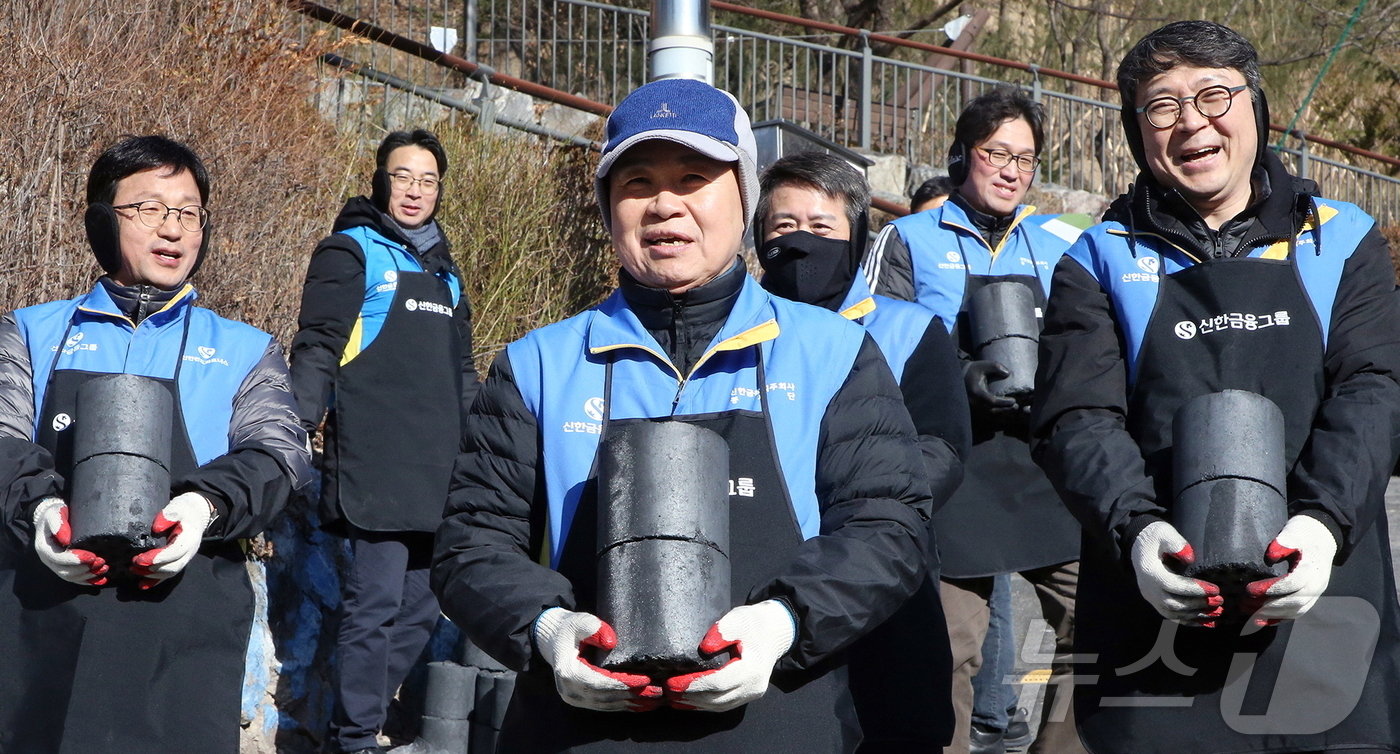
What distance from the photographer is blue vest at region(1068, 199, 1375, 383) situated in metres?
3.36

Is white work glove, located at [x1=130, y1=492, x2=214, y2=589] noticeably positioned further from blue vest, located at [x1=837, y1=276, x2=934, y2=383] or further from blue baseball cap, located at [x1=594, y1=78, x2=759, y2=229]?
blue vest, located at [x1=837, y1=276, x2=934, y2=383]

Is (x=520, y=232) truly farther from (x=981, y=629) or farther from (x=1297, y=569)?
(x=1297, y=569)

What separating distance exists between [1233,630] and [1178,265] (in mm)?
789

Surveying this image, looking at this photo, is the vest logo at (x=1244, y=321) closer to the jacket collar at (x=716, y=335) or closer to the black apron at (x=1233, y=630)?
the black apron at (x=1233, y=630)

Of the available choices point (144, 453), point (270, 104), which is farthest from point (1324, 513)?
point (270, 104)

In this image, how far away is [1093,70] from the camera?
24.7 m

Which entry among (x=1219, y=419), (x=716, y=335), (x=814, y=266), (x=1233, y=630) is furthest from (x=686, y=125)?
(x=814, y=266)

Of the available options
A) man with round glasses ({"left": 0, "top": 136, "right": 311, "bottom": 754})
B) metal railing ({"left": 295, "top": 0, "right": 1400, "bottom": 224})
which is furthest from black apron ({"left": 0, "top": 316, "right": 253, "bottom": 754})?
metal railing ({"left": 295, "top": 0, "right": 1400, "bottom": 224})

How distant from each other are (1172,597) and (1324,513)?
0.34m

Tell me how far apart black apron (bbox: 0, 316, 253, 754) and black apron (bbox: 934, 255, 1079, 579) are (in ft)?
7.50

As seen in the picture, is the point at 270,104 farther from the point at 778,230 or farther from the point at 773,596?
the point at 773,596

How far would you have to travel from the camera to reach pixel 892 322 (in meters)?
4.36

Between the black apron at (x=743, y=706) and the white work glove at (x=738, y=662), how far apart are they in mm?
97

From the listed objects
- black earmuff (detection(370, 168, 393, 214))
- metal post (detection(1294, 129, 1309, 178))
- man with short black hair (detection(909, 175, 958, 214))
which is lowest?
black earmuff (detection(370, 168, 393, 214))
